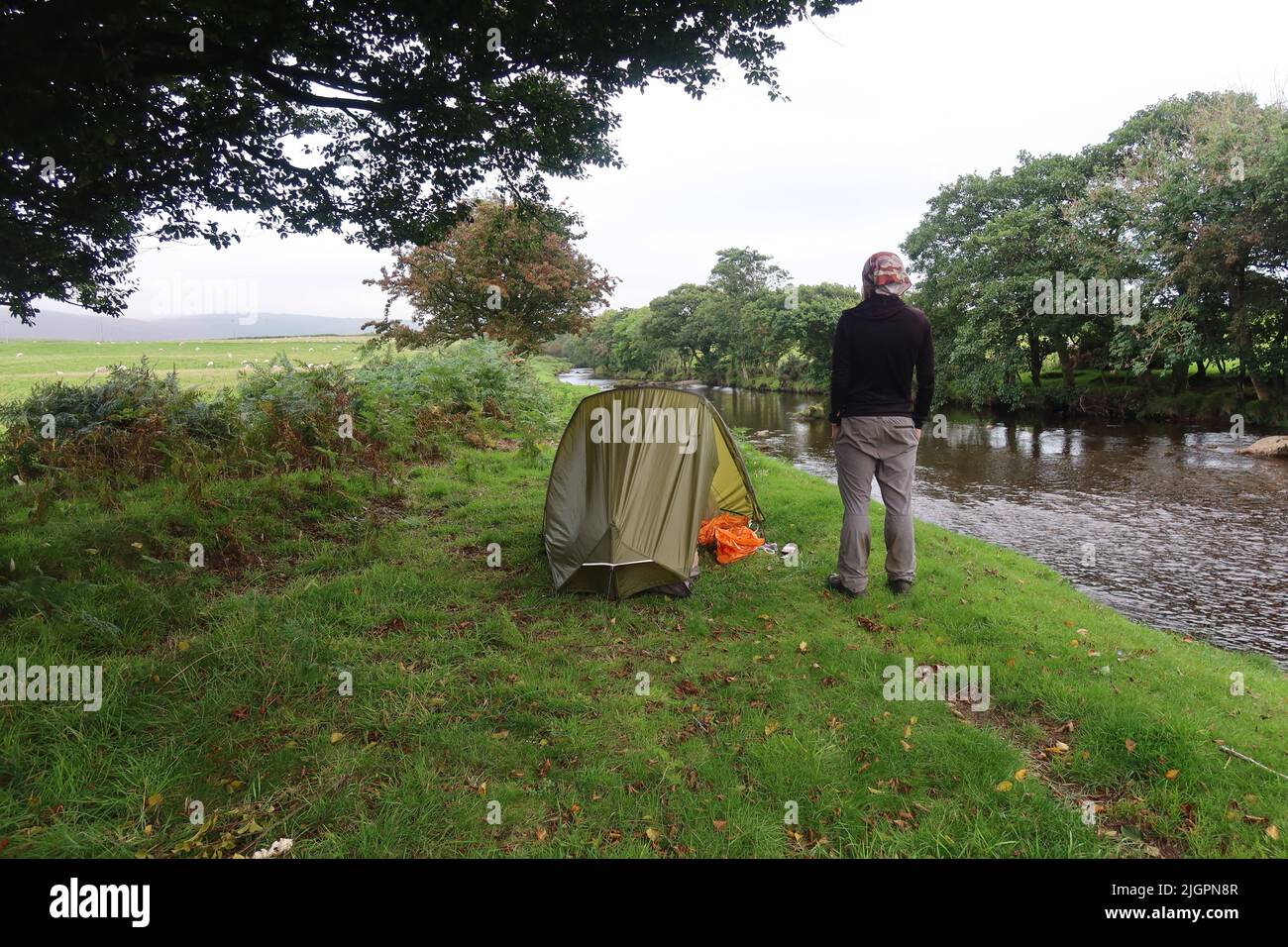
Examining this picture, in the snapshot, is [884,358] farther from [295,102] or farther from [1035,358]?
[1035,358]

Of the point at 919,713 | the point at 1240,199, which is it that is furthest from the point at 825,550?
the point at 1240,199

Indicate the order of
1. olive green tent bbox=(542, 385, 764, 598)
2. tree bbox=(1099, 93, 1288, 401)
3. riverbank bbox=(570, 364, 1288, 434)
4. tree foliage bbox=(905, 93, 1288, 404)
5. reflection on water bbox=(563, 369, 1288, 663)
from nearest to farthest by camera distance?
olive green tent bbox=(542, 385, 764, 598) → reflection on water bbox=(563, 369, 1288, 663) → tree bbox=(1099, 93, 1288, 401) → tree foliage bbox=(905, 93, 1288, 404) → riverbank bbox=(570, 364, 1288, 434)

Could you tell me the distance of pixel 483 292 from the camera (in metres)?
24.8

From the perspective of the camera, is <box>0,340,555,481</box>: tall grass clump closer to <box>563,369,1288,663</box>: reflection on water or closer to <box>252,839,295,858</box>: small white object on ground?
<box>252,839,295,858</box>: small white object on ground

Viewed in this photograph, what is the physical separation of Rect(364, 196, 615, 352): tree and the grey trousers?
19307 mm

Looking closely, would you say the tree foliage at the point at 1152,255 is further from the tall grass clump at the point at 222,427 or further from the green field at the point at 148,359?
the green field at the point at 148,359

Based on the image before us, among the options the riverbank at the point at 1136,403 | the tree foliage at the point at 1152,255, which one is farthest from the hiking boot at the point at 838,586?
the riverbank at the point at 1136,403

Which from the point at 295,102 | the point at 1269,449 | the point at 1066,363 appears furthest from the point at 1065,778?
the point at 1066,363

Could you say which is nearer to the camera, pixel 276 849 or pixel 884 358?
pixel 276 849

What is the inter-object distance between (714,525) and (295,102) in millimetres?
6464

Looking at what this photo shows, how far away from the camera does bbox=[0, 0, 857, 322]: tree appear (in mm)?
4621

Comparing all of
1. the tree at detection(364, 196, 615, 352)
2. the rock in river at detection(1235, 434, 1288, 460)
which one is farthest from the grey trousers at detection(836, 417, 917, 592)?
the tree at detection(364, 196, 615, 352)

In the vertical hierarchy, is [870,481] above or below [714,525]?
above

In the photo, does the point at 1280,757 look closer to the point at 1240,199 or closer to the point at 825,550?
the point at 825,550
